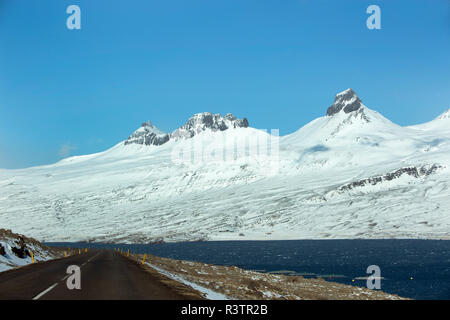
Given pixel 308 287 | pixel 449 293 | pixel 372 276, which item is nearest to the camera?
pixel 308 287

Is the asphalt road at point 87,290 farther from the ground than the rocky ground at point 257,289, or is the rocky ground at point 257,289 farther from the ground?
the asphalt road at point 87,290

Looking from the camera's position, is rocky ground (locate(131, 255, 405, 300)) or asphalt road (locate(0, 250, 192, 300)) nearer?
asphalt road (locate(0, 250, 192, 300))

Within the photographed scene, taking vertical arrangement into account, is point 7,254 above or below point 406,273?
above

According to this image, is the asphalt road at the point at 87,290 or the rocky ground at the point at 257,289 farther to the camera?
the rocky ground at the point at 257,289

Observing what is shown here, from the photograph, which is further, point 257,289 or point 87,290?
point 257,289

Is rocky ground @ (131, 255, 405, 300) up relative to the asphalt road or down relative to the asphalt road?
down

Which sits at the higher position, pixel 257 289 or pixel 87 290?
pixel 87 290

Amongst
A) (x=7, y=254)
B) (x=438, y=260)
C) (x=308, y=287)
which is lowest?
(x=438, y=260)
